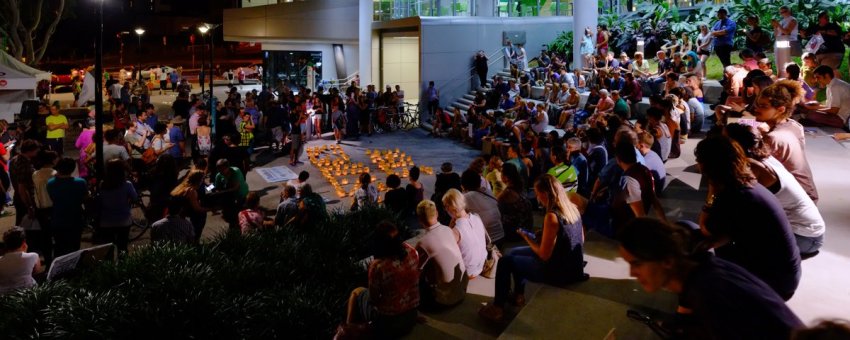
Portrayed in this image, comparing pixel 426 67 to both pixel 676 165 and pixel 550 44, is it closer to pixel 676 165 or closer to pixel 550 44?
pixel 550 44

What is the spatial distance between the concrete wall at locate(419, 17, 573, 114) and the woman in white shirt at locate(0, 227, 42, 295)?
20737 mm

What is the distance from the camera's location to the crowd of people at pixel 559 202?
304cm

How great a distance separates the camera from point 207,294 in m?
6.30

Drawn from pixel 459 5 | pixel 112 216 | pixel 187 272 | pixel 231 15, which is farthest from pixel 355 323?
pixel 231 15

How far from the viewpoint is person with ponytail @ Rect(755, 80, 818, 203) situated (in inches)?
229

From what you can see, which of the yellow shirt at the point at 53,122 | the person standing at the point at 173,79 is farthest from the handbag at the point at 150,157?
the person standing at the point at 173,79

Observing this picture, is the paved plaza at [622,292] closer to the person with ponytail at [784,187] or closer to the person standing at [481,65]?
the person with ponytail at [784,187]

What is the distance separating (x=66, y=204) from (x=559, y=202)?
21.3ft

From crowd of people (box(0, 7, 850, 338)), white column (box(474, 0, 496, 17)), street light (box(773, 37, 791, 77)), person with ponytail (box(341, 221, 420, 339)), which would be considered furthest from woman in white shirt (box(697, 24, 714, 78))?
person with ponytail (box(341, 221, 420, 339))

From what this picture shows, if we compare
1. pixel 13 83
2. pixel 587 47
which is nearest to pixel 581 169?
pixel 13 83

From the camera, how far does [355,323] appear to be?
5.52 metres

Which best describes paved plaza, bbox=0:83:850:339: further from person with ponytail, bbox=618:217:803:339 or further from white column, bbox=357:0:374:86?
white column, bbox=357:0:374:86

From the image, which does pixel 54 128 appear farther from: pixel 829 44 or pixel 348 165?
pixel 829 44

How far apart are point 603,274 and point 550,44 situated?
24216 millimetres
